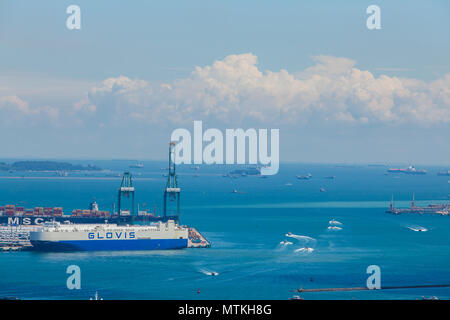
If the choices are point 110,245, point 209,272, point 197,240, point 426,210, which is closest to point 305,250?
point 197,240

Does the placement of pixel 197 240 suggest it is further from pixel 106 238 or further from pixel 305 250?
pixel 305 250

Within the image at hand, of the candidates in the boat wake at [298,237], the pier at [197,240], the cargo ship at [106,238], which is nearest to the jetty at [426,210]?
the boat wake at [298,237]

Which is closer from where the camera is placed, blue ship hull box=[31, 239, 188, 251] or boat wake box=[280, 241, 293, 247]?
blue ship hull box=[31, 239, 188, 251]

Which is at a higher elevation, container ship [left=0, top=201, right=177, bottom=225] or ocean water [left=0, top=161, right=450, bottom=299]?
container ship [left=0, top=201, right=177, bottom=225]

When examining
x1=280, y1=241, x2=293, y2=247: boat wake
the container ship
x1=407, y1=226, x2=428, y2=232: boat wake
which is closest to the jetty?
x1=407, y1=226, x2=428, y2=232: boat wake

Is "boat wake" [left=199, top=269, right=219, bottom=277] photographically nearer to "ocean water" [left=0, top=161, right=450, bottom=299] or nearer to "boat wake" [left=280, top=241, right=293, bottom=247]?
"ocean water" [left=0, top=161, right=450, bottom=299]

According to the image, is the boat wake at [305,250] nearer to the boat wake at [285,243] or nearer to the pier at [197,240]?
the boat wake at [285,243]
